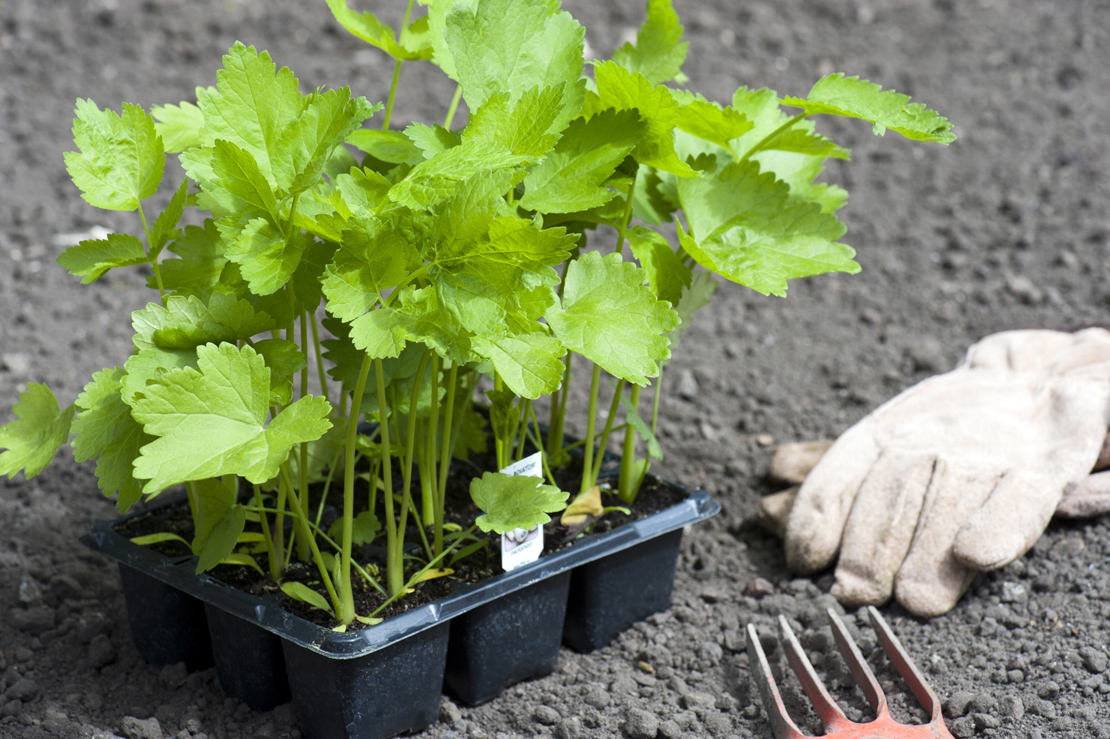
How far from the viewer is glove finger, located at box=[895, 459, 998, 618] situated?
1.40m

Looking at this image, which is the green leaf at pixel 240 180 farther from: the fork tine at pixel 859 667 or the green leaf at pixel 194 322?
the fork tine at pixel 859 667

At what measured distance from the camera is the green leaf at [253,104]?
91cm

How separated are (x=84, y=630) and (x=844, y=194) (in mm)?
1236

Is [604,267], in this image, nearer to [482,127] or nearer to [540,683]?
[482,127]

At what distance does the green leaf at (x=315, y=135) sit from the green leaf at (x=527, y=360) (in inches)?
8.7

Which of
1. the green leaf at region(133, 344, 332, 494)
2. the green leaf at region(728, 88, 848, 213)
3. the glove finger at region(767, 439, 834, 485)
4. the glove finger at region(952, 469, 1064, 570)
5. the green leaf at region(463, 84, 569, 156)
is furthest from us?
the glove finger at region(767, 439, 834, 485)

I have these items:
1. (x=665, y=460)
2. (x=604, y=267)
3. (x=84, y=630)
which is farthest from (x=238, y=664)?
(x=665, y=460)

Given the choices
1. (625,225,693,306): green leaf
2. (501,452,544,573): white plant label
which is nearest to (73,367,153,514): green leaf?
(501,452,544,573): white plant label

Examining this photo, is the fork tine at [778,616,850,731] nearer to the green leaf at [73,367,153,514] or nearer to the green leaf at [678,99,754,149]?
the green leaf at [678,99,754,149]

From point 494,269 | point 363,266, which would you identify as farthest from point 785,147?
point 363,266

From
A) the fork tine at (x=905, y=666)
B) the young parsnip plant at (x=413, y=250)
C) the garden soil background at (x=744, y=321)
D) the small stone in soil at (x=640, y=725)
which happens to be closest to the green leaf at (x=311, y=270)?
the young parsnip plant at (x=413, y=250)

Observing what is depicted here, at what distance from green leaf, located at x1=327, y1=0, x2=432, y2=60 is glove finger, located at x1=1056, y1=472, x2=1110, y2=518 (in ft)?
3.84

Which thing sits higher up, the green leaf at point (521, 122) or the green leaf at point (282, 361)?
the green leaf at point (521, 122)

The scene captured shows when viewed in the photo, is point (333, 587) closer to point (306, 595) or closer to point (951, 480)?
point (306, 595)
